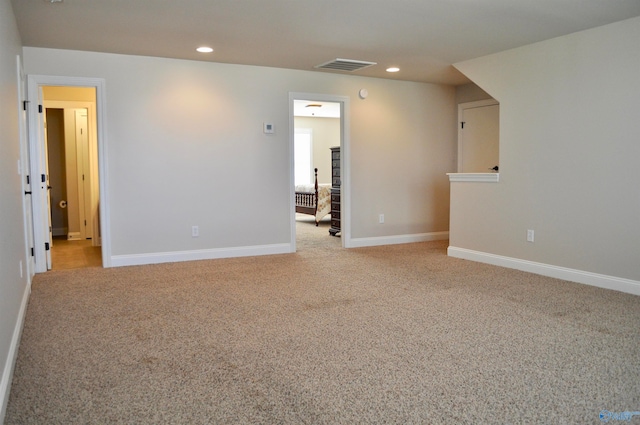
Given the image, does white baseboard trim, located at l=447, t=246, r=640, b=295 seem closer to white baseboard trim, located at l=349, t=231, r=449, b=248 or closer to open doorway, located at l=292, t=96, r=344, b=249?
white baseboard trim, located at l=349, t=231, r=449, b=248

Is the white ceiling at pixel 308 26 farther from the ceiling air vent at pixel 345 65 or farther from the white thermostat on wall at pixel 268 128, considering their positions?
the white thermostat on wall at pixel 268 128

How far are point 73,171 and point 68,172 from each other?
0.24ft

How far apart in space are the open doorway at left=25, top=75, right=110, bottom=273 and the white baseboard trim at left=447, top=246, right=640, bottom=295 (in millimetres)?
3928

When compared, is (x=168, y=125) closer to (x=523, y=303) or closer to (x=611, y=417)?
(x=523, y=303)

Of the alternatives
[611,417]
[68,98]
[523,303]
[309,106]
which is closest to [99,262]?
[68,98]

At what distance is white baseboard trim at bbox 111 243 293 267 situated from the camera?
16.5ft

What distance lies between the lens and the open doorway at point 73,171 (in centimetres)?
660

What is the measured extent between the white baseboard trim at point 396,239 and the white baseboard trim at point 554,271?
1.04 metres

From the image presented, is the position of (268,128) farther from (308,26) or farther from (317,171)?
(317,171)

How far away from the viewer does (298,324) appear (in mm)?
3045

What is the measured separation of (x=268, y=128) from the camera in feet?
18.4

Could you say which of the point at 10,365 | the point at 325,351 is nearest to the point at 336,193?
the point at 325,351

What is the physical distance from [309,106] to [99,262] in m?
5.63

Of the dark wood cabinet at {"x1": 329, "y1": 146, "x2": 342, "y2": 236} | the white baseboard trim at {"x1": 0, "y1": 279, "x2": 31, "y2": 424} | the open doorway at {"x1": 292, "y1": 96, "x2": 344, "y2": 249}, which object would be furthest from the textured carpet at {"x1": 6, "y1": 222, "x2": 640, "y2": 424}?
the open doorway at {"x1": 292, "y1": 96, "x2": 344, "y2": 249}
